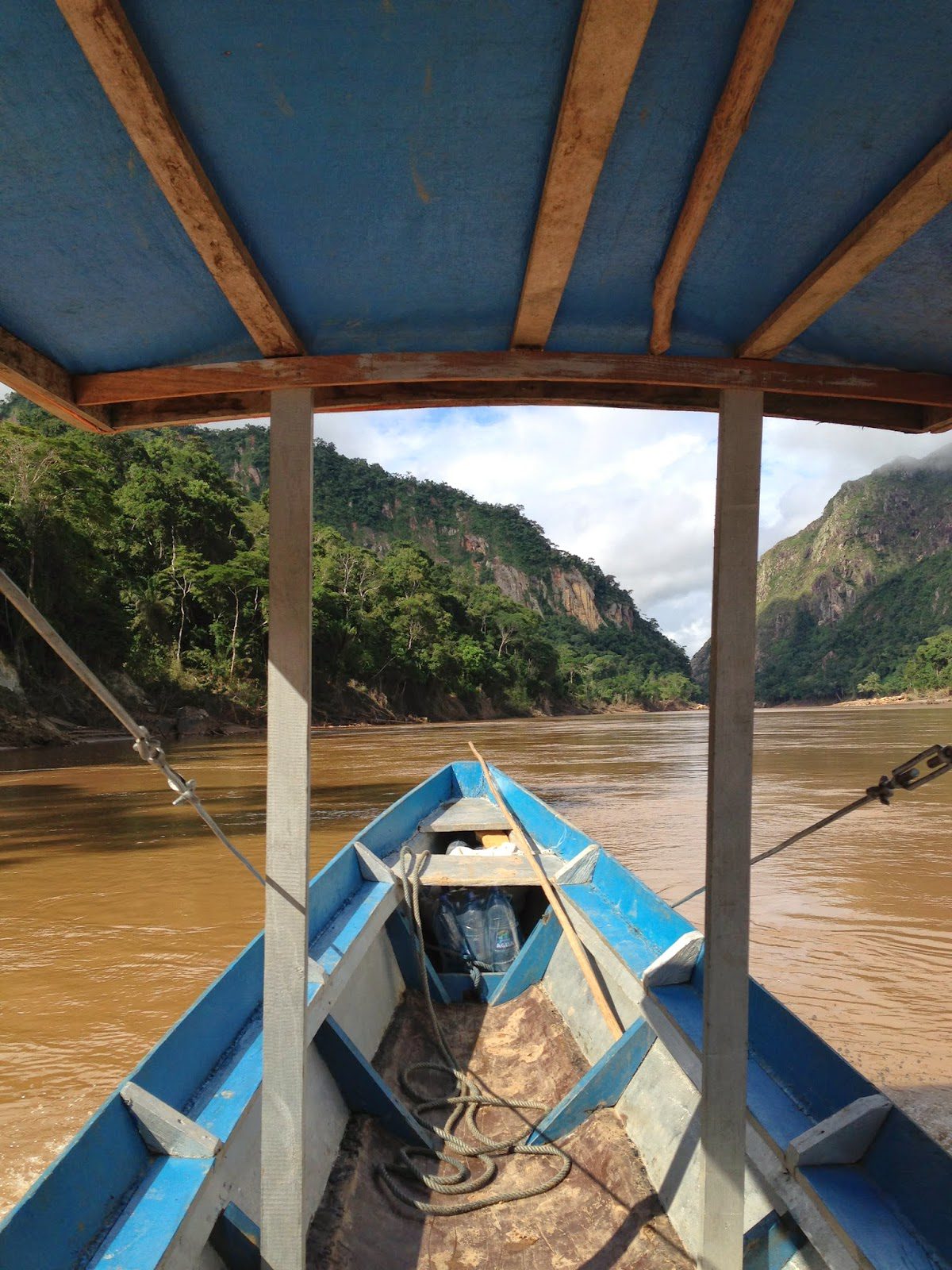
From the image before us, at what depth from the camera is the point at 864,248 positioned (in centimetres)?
137

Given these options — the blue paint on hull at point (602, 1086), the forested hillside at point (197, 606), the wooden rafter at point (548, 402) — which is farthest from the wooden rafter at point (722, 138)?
the forested hillside at point (197, 606)

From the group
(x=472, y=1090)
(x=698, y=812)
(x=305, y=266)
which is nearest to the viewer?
(x=305, y=266)

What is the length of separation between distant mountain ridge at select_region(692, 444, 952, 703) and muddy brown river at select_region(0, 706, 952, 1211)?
262 feet

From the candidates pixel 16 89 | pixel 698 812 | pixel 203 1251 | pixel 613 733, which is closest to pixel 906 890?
pixel 698 812

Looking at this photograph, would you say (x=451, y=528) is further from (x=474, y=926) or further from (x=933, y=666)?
(x=474, y=926)

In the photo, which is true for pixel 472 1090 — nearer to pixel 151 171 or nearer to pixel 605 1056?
pixel 605 1056

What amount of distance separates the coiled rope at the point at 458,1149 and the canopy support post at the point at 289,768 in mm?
852

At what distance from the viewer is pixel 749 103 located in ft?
3.75

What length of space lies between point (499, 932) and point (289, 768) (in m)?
2.72

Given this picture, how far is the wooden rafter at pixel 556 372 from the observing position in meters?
1.69

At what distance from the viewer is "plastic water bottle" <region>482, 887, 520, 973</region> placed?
404 centimetres

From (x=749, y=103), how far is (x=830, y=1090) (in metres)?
2.08

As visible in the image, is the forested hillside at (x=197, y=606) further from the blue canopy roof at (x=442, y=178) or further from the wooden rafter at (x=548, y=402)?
the blue canopy roof at (x=442, y=178)

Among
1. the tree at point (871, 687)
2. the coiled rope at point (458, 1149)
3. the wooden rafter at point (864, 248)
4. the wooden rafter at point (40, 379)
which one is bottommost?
the coiled rope at point (458, 1149)
